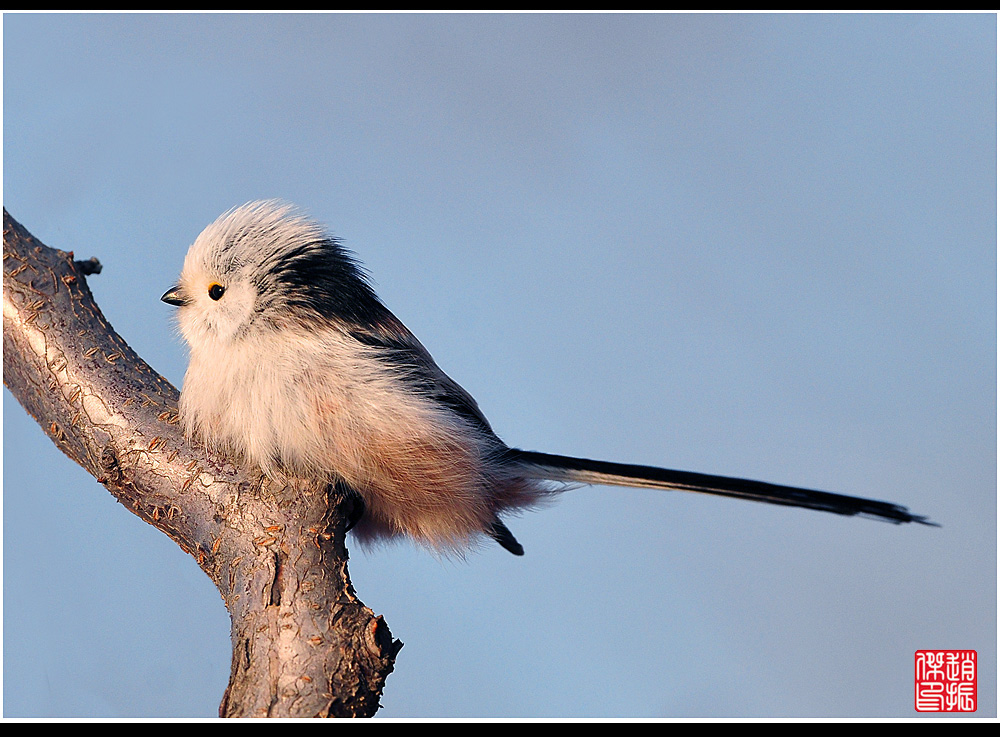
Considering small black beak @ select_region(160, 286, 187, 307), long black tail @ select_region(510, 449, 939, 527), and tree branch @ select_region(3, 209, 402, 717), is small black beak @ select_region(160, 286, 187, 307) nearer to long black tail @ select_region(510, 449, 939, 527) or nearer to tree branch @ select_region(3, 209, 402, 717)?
tree branch @ select_region(3, 209, 402, 717)

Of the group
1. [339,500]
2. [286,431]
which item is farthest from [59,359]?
[339,500]

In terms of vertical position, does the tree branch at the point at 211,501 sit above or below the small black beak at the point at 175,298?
below

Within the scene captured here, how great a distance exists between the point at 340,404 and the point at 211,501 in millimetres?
455

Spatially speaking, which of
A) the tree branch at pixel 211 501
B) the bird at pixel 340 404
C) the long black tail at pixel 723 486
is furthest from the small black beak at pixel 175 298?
the long black tail at pixel 723 486

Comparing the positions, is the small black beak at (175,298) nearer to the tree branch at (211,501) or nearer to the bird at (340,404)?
the bird at (340,404)

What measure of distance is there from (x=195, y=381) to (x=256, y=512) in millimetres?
465

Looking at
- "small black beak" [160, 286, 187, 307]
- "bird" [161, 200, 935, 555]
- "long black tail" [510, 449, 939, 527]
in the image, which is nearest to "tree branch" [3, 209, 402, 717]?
"bird" [161, 200, 935, 555]

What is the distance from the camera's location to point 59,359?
8.20 feet

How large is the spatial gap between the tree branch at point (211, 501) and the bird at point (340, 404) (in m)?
0.12

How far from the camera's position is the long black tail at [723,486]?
2.08m

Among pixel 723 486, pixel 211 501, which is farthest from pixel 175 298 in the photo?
pixel 723 486

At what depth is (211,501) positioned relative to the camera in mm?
2227

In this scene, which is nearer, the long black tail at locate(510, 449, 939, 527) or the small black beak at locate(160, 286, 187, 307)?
the long black tail at locate(510, 449, 939, 527)

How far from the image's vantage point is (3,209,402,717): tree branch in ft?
6.23
